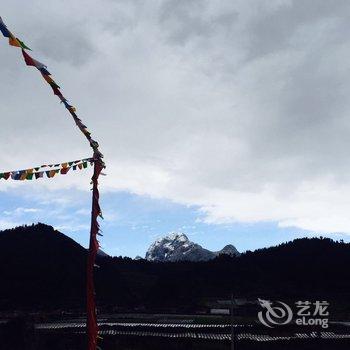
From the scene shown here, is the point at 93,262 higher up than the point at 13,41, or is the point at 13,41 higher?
the point at 13,41

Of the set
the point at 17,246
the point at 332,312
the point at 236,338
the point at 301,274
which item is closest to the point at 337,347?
the point at 236,338

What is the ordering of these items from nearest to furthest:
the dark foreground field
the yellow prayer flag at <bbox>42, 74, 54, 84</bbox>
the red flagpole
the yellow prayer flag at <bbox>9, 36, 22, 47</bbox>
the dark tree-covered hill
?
the yellow prayer flag at <bbox>9, 36, 22, 47</bbox>, the yellow prayer flag at <bbox>42, 74, 54, 84</bbox>, the red flagpole, the dark foreground field, the dark tree-covered hill

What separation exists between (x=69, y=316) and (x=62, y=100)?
5003 cm

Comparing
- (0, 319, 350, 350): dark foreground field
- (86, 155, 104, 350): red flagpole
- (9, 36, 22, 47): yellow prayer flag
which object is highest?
(9, 36, 22, 47): yellow prayer flag

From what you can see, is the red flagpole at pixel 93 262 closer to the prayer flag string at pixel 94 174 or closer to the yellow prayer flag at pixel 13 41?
the prayer flag string at pixel 94 174

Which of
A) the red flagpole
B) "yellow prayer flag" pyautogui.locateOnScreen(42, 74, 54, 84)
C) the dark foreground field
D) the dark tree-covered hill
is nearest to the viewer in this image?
"yellow prayer flag" pyautogui.locateOnScreen(42, 74, 54, 84)

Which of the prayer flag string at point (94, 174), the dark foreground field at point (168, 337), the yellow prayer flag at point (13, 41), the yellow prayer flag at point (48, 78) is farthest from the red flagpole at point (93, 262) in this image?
the dark foreground field at point (168, 337)

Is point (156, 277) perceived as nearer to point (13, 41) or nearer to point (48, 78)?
point (48, 78)

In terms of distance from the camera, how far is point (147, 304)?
73.2 m

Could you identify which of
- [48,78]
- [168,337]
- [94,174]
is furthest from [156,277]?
[48,78]

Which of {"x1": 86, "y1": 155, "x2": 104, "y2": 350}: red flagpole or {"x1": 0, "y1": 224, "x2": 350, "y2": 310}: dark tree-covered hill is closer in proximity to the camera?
{"x1": 86, "y1": 155, "x2": 104, "y2": 350}: red flagpole

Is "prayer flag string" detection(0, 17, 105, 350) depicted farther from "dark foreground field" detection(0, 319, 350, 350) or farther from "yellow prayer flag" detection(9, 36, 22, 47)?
"dark foreground field" detection(0, 319, 350, 350)

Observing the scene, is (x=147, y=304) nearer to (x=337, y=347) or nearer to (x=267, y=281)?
(x=267, y=281)

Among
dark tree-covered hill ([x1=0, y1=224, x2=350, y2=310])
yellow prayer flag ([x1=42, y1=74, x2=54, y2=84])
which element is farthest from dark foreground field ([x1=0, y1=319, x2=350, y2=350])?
yellow prayer flag ([x1=42, y1=74, x2=54, y2=84])
